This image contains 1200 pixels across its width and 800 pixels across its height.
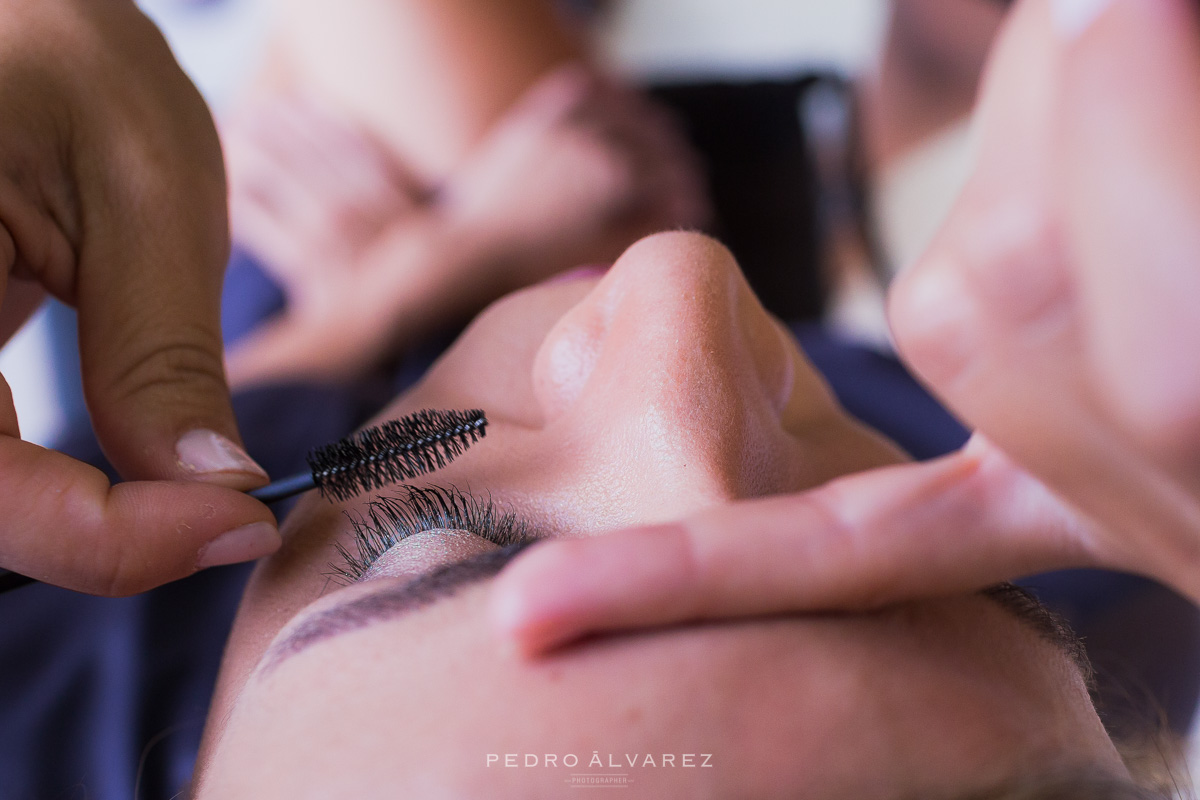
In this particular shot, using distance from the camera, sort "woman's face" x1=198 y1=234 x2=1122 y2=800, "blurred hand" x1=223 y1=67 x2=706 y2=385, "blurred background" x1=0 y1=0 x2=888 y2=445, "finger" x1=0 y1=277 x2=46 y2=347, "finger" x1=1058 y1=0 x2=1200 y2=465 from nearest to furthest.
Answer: "finger" x1=1058 y1=0 x2=1200 y2=465
"woman's face" x1=198 y1=234 x2=1122 y2=800
"finger" x1=0 y1=277 x2=46 y2=347
"blurred hand" x1=223 y1=67 x2=706 y2=385
"blurred background" x1=0 y1=0 x2=888 y2=445

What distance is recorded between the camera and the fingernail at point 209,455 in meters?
0.50

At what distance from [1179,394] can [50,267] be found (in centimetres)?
63

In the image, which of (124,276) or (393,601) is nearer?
(393,601)

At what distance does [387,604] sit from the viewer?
0.39 m

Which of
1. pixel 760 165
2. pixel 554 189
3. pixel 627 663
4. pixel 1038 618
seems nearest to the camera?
pixel 627 663

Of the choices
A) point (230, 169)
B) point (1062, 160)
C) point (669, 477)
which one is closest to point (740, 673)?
point (669, 477)

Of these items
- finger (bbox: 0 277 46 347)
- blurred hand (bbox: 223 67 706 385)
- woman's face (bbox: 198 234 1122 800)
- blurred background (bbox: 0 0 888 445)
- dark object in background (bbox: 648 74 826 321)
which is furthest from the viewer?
blurred background (bbox: 0 0 888 445)

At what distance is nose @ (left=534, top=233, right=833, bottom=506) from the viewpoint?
1.49 feet

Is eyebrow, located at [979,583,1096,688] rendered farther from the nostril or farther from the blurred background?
the blurred background

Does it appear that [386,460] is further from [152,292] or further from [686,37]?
[686,37]

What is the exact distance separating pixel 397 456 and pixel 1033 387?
0.36 metres

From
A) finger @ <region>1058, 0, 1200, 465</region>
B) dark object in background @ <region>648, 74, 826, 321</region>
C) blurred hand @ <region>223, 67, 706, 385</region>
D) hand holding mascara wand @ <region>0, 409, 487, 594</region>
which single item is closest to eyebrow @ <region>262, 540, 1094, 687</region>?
hand holding mascara wand @ <region>0, 409, 487, 594</region>

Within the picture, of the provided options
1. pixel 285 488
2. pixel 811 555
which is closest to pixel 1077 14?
pixel 811 555

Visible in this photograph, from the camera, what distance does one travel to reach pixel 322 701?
369 mm
